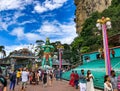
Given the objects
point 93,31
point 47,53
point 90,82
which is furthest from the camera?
point 93,31

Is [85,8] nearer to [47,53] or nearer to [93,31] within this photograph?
[93,31]

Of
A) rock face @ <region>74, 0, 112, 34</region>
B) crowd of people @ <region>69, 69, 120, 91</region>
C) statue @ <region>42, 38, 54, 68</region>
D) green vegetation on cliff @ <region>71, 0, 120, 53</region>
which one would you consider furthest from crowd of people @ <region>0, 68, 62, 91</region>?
rock face @ <region>74, 0, 112, 34</region>

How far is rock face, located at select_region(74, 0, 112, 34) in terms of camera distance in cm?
7646

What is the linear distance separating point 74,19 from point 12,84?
66152 mm

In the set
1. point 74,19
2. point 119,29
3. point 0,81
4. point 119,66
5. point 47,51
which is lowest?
point 0,81

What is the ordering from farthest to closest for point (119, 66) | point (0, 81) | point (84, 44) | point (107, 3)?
point (107, 3)
point (84, 44)
point (119, 66)
point (0, 81)

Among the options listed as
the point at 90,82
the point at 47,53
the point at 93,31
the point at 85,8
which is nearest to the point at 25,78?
the point at 90,82

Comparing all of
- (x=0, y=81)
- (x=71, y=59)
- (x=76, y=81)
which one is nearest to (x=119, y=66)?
(x=76, y=81)

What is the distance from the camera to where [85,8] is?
78750 mm

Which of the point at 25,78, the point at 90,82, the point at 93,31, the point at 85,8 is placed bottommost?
the point at 90,82

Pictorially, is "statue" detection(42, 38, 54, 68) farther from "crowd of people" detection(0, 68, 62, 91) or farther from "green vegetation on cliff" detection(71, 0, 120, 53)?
"crowd of people" detection(0, 68, 62, 91)

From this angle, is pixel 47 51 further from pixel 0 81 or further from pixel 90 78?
pixel 0 81

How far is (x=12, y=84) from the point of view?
17875 millimetres

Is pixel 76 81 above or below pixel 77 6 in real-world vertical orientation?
below
